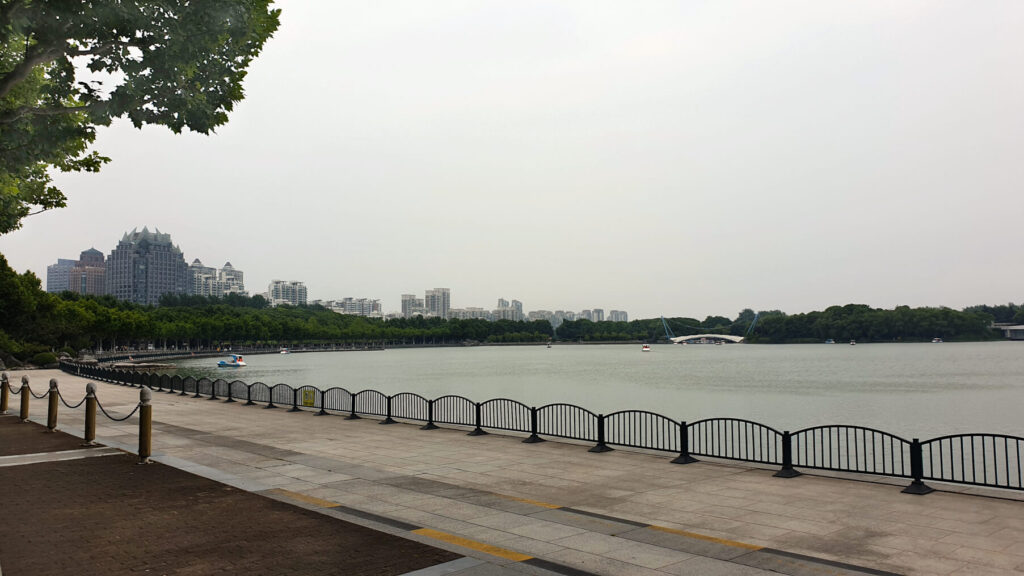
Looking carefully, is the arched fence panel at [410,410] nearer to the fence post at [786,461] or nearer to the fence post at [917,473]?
the fence post at [786,461]

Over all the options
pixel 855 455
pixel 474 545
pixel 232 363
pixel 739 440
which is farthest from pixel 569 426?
pixel 232 363

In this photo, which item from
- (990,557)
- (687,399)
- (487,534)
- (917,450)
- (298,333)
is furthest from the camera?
(298,333)

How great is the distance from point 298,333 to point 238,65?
648 ft

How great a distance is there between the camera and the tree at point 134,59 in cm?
948

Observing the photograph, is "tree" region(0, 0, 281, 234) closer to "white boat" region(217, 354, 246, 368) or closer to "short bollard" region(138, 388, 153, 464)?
"short bollard" region(138, 388, 153, 464)

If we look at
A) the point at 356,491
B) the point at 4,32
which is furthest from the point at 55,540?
the point at 4,32

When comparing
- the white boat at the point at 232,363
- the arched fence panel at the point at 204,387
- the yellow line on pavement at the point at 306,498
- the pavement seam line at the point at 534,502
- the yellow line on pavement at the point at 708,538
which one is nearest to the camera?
the yellow line on pavement at the point at 708,538

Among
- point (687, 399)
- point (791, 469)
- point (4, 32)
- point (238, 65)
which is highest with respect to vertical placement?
point (238, 65)

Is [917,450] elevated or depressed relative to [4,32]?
depressed

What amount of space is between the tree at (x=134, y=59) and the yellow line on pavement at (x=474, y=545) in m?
8.41

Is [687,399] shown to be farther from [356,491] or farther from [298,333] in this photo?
[298,333]

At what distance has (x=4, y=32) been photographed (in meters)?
9.08

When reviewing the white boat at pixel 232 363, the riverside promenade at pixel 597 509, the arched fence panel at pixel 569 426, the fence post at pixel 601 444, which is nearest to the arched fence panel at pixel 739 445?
the riverside promenade at pixel 597 509

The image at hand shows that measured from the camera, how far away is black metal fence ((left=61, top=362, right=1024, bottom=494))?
13578 mm
